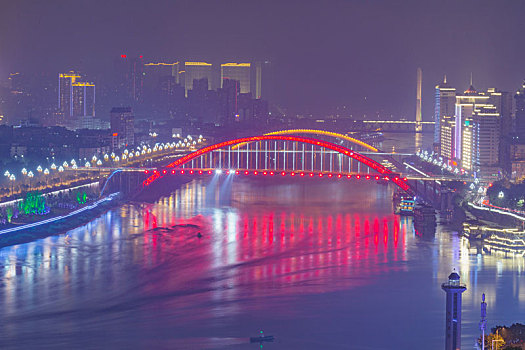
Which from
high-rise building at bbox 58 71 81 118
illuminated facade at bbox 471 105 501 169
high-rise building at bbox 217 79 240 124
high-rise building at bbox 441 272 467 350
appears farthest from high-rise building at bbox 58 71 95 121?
high-rise building at bbox 441 272 467 350

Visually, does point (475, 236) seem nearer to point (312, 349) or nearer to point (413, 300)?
point (413, 300)

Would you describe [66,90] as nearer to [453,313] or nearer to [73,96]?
[73,96]

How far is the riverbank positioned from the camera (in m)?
25.4

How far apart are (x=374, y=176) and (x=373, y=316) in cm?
1578

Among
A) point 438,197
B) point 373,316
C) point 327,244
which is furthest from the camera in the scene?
point 438,197

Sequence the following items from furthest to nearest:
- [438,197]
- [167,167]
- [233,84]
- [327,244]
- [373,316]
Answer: [233,84] → [167,167] → [438,197] → [327,244] → [373,316]

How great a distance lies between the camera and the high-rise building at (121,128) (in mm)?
48719

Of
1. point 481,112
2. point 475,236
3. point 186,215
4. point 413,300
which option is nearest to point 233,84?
point 481,112

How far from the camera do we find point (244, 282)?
20.8 m

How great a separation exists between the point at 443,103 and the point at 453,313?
45190 mm

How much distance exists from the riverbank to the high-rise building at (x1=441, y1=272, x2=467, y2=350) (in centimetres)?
1322

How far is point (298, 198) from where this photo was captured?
34.9 m

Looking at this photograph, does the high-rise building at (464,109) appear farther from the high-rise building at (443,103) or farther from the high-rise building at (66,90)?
the high-rise building at (66,90)

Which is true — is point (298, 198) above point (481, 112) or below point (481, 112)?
below
